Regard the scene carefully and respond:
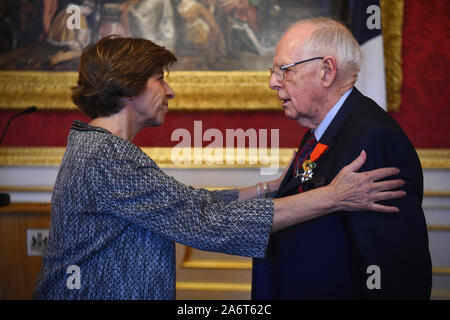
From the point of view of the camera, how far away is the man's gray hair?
1.60 m

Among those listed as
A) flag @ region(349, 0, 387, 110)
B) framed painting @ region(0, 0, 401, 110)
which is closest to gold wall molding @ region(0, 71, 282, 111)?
framed painting @ region(0, 0, 401, 110)

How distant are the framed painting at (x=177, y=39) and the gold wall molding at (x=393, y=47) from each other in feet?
1.73

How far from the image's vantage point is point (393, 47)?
10.1 ft

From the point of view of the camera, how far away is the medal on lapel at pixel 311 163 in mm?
1613

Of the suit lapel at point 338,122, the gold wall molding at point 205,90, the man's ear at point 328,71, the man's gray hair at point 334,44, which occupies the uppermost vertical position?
the gold wall molding at point 205,90

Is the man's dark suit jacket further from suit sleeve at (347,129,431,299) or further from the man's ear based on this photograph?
the man's ear

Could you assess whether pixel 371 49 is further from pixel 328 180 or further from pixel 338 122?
pixel 328 180

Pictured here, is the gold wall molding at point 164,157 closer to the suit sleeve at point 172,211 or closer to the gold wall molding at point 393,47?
the gold wall molding at point 393,47

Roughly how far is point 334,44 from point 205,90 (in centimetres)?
168

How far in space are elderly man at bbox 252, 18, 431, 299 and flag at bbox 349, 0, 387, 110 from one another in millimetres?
1330

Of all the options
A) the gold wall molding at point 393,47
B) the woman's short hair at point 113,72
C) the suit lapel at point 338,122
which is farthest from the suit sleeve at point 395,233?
the gold wall molding at point 393,47

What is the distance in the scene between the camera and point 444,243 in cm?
315

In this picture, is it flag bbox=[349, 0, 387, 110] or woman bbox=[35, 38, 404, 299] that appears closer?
woman bbox=[35, 38, 404, 299]

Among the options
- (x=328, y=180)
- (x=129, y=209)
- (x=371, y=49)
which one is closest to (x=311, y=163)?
(x=328, y=180)
